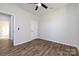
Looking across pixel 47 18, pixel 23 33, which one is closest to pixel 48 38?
pixel 47 18

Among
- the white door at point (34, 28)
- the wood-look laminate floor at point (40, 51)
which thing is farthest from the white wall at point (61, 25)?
the wood-look laminate floor at point (40, 51)

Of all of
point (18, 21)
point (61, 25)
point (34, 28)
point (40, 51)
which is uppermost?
point (18, 21)

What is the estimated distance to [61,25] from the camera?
6.10 meters

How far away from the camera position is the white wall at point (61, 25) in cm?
516

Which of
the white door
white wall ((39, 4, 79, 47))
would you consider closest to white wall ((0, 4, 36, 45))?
the white door

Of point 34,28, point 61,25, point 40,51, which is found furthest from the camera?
point 34,28

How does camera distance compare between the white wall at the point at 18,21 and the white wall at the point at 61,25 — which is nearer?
the white wall at the point at 18,21

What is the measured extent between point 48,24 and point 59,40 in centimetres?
175

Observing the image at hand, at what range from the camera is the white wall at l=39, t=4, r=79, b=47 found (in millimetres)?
5160

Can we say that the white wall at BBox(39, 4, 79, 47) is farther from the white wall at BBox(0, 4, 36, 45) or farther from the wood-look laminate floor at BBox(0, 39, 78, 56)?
the white wall at BBox(0, 4, 36, 45)

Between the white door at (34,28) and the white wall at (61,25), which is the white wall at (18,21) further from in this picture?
the white wall at (61,25)

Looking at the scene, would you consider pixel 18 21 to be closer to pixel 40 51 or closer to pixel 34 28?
pixel 40 51

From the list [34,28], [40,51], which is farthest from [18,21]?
[34,28]

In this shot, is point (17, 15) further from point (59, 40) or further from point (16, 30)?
point (59, 40)
